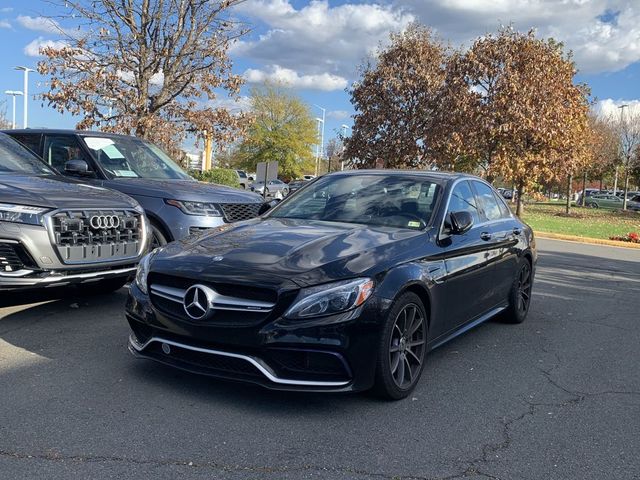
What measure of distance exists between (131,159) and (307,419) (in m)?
5.51

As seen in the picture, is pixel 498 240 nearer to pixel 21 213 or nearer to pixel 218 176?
pixel 21 213

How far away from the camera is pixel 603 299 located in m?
8.19

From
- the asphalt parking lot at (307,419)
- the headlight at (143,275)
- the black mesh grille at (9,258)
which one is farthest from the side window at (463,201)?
the black mesh grille at (9,258)

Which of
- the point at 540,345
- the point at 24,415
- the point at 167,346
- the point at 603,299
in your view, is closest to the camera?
the point at 24,415

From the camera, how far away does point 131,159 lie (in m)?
8.02


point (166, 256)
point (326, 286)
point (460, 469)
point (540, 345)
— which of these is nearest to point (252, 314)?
point (326, 286)

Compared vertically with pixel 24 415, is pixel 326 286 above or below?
above

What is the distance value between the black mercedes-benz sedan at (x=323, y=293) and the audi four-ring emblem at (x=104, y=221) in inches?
62.9

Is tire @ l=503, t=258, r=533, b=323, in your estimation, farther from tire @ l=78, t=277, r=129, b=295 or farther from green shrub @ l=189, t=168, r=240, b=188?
green shrub @ l=189, t=168, r=240, b=188

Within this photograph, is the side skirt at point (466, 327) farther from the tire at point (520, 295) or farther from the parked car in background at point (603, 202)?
the parked car in background at point (603, 202)

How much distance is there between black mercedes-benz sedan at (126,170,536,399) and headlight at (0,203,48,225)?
1592 millimetres

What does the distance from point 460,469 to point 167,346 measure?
6.18ft

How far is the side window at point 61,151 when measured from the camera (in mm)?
7711

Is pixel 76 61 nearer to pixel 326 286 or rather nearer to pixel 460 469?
pixel 326 286
